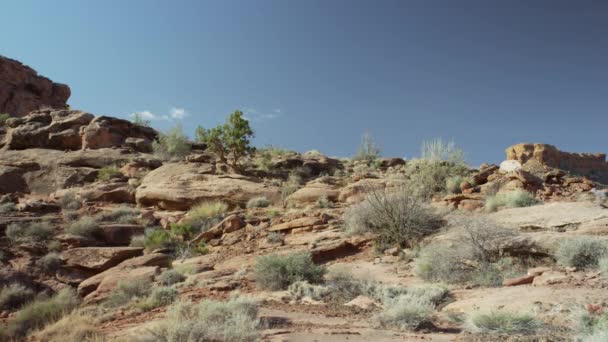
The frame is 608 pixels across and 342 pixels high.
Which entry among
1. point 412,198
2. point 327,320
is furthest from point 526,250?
point 327,320

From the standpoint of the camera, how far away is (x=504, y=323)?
4.18 meters

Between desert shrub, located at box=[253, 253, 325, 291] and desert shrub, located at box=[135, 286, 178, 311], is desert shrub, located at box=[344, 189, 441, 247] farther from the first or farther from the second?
desert shrub, located at box=[135, 286, 178, 311]

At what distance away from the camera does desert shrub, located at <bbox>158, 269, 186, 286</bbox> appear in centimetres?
805

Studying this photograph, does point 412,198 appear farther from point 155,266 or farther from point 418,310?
point 155,266

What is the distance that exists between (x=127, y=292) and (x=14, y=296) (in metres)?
2.95

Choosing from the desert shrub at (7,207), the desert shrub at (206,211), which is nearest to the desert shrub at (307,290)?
the desert shrub at (206,211)

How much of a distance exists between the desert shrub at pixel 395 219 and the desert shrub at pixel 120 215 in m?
8.28

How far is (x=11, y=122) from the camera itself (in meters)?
24.9

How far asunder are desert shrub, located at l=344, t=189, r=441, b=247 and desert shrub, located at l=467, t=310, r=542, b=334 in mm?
4831

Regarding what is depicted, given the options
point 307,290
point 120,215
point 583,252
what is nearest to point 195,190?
point 120,215

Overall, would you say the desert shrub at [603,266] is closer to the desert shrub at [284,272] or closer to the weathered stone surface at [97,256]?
the desert shrub at [284,272]

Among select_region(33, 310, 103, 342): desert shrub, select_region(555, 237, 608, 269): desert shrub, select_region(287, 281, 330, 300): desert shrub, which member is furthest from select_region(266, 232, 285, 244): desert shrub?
select_region(555, 237, 608, 269): desert shrub

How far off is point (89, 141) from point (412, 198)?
64.2ft

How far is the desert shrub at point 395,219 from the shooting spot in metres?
9.38
